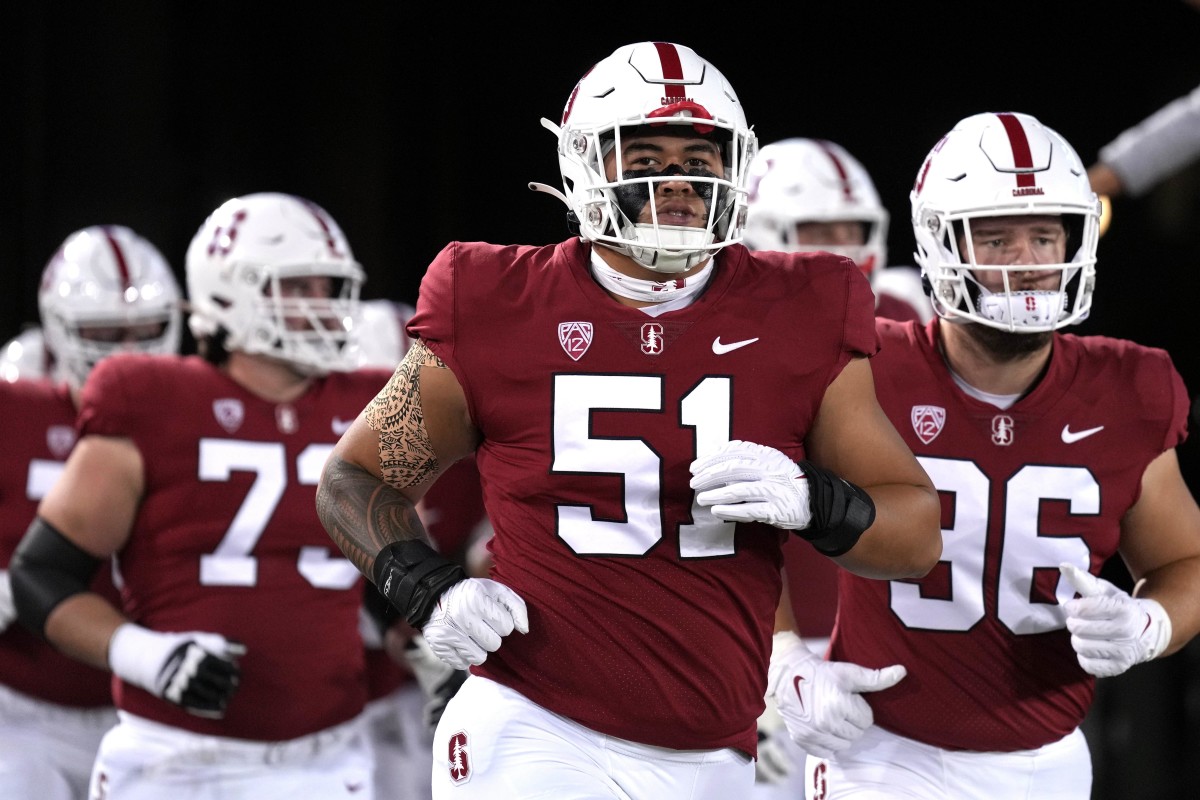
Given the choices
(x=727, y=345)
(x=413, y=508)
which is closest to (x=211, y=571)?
(x=413, y=508)

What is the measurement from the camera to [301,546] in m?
3.56

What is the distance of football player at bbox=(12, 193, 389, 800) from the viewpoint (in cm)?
344

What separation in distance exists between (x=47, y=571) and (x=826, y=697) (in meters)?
1.80

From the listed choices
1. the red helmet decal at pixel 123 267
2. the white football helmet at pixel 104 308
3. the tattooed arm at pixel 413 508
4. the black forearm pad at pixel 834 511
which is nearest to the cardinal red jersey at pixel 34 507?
the white football helmet at pixel 104 308

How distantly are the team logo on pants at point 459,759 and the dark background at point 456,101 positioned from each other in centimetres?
416

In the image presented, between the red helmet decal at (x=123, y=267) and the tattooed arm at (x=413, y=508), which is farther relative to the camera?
the red helmet decal at (x=123, y=267)

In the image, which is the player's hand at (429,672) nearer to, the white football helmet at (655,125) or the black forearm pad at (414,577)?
the black forearm pad at (414,577)

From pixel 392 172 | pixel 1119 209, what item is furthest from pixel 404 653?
pixel 1119 209

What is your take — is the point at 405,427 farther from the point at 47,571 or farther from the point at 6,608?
the point at 6,608

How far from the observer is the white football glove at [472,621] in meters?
2.22

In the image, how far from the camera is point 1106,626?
2.62 m

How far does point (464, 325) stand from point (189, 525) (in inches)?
53.2

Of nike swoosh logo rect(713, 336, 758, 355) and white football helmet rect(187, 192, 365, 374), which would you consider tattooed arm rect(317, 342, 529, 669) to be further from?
white football helmet rect(187, 192, 365, 374)

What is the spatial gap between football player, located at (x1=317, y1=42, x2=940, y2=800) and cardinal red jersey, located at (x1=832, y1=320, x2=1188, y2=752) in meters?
0.40
